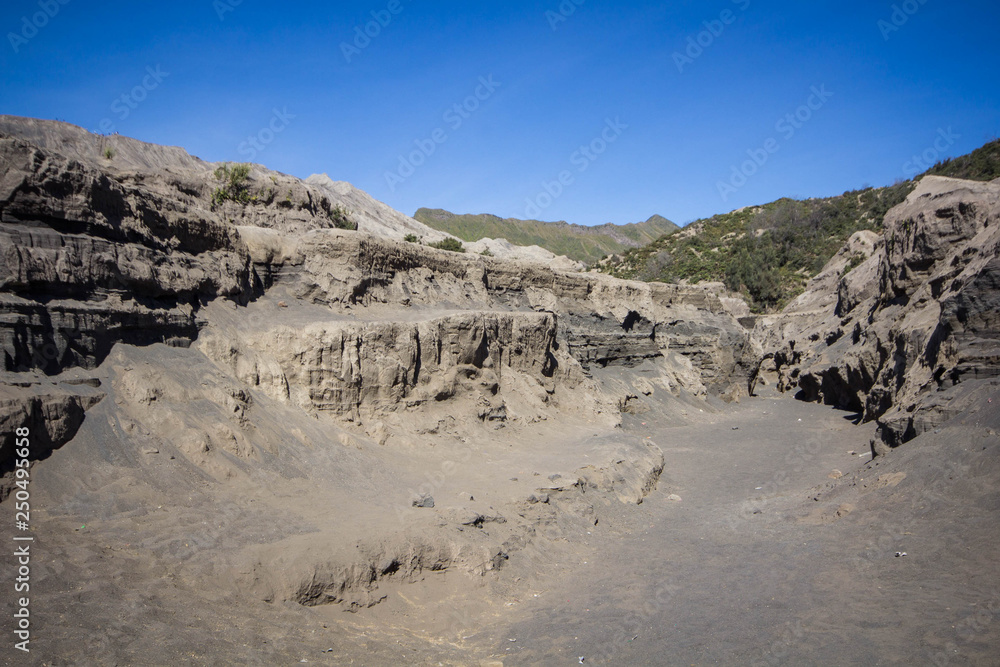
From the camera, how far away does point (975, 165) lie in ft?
166

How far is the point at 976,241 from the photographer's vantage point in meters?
→ 17.5

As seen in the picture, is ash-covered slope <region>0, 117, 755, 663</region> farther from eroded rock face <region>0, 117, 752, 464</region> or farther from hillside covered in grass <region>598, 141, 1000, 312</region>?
hillside covered in grass <region>598, 141, 1000, 312</region>

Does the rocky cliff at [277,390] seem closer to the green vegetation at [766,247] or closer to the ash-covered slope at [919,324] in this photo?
the ash-covered slope at [919,324]

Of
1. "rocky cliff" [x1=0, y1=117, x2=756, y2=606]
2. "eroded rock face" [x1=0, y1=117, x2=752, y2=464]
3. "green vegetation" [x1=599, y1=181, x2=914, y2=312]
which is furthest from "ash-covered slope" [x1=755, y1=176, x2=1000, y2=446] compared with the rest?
"green vegetation" [x1=599, y1=181, x2=914, y2=312]

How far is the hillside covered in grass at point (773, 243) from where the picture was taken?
52438 mm

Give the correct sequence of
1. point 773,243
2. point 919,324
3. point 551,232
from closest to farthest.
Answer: point 919,324 → point 773,243 → point 551,232

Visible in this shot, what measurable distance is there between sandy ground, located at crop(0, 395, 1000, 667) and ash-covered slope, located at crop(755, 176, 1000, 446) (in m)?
2.41

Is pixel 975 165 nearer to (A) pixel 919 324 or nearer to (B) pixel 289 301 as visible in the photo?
(A) pixel 919 324

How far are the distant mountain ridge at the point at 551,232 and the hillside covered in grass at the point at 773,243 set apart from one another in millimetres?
16154

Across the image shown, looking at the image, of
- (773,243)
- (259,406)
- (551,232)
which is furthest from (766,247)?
(259,406)

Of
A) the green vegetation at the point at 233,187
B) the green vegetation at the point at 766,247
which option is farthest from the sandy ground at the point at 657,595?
the green vegetation at the point at 766,247

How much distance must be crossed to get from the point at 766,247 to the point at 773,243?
2450 mm

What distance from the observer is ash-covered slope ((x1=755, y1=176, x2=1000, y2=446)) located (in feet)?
45.0

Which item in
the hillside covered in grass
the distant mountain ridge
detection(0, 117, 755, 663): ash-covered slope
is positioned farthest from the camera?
the distant mountain ridge
